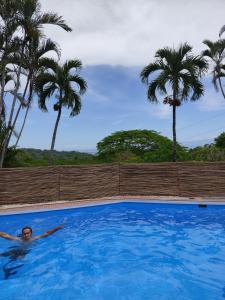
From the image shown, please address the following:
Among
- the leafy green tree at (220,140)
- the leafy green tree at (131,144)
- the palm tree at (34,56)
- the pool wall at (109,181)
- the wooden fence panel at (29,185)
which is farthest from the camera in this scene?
the leafy green tree at (220,140)

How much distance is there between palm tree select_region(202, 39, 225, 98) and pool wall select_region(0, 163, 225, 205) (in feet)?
20.1

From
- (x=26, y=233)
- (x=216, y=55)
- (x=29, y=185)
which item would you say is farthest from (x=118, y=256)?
(x=216, y=55)

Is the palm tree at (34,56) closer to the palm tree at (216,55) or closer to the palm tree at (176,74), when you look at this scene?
the palm tree at (176,74)

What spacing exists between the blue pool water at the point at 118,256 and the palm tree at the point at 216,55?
7546 millimetres

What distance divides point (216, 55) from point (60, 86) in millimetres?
7017

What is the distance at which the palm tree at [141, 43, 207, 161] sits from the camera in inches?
540

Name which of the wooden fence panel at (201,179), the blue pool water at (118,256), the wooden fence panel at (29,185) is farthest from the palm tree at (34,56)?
the wooden fence panel at (201,179)

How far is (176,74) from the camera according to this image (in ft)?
45.0

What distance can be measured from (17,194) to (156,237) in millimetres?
4623

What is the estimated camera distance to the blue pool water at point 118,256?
5.20 metres

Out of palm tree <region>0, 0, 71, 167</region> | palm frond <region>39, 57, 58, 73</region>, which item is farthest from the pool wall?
palm frond <region>39, 57, 58, 73</region>

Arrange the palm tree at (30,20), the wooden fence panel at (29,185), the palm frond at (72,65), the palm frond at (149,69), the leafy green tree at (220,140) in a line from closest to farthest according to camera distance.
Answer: the wooden fence panel at (29,185) → the palm tree at (30,20) → the palm frond at (149,69) → the palm frond at (72,65) → the leafy green tree at (220,140)

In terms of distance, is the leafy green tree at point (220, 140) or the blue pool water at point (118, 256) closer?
the blue pool water at point (118, 256)

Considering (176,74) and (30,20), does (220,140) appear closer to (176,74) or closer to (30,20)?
(176,74)
